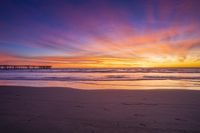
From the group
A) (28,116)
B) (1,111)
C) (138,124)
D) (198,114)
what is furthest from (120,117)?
(1,111)

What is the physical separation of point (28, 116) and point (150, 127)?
2842 millimetres

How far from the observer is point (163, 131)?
3.37 metres

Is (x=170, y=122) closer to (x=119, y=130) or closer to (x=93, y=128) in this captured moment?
(x=119, y=130)

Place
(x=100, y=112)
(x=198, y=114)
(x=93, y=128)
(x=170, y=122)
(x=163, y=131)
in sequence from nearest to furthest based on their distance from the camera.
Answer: (x=163, y=131) → (x=93, y=128) → (x=170, y=122) → (x=198, y=114) → (x=100, y=112)

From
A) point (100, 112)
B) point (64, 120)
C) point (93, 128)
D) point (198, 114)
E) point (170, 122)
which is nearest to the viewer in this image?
point (93, 128)

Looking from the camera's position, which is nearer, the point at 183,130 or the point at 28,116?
the point at 183,130

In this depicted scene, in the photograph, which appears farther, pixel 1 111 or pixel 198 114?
pixel 1 111

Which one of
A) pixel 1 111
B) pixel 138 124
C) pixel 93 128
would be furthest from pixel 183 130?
pixel 1 111

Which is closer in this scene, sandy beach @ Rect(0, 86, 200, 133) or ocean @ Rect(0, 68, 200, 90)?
sandy beach @ Rect(0, 86, 200, 133)

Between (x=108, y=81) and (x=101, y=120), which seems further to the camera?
(x=108, y=81)

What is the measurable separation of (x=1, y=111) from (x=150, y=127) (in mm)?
3946

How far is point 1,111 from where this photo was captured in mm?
5012

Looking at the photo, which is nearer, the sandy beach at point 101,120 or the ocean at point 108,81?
the sandy beach at point 101,120

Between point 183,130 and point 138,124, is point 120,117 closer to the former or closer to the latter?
point 138,124
